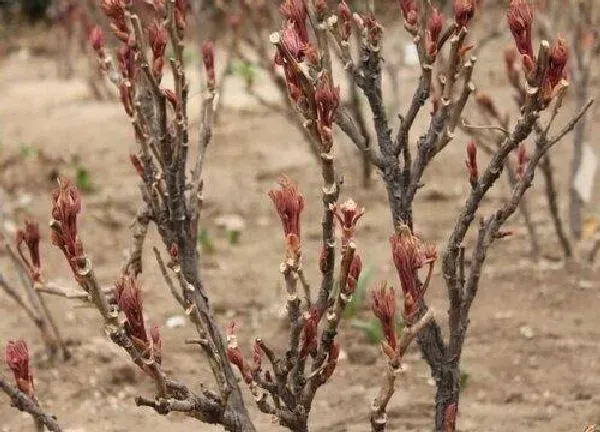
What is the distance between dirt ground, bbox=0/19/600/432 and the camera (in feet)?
9.71

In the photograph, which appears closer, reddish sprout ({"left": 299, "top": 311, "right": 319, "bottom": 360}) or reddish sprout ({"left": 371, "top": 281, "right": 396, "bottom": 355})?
reddish sprout ({"left": 371, "top": 281, "right": 396, "bottom": 355})

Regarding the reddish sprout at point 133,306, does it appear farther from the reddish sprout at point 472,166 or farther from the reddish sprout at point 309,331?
the reddish sprout at point 472,166

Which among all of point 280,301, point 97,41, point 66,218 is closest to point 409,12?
point 66,218

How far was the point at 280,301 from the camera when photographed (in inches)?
156

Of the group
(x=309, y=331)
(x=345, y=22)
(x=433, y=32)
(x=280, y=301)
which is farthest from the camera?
(x=280, y=301)

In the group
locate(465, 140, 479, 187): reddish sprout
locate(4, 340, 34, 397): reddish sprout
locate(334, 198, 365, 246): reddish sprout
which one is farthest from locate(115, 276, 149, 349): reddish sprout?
locate(465, 140, 479, 187): reddish sprout

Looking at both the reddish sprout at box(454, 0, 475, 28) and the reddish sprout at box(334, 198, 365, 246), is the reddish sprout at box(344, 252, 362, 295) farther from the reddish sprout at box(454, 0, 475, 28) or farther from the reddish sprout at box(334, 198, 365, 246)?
→ the reddish sprout at box(454, 0, 475, 28)

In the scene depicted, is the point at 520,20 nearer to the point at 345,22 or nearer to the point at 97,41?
the point at 345,22

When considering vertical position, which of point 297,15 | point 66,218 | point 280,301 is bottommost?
point 66,218

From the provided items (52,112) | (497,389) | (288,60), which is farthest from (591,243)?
(52,112)

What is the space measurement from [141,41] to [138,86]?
421 mm

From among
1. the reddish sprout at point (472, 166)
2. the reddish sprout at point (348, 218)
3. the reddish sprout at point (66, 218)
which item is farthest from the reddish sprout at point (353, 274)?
the reddish sprout at point (66, 218)

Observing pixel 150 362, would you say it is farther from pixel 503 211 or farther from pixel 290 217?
pixel 503 211

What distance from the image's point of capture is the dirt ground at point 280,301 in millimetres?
2961
